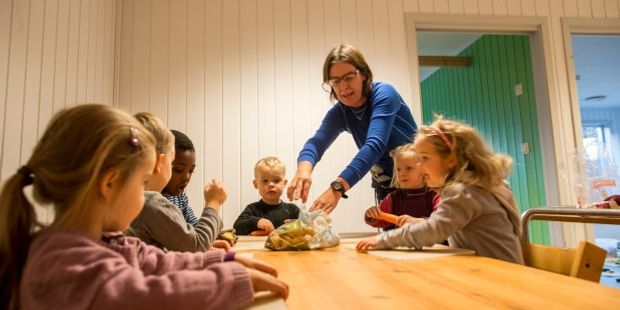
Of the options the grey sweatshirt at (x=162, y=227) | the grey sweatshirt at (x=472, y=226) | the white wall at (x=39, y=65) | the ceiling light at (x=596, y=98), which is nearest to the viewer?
the grey sweatshirt at (x=162, y=227)

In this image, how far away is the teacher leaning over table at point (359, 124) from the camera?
1.60m

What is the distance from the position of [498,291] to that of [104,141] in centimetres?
64

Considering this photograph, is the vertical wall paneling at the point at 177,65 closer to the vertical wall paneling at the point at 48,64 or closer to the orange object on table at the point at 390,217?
the vertical wall paneling at the point at 48,64

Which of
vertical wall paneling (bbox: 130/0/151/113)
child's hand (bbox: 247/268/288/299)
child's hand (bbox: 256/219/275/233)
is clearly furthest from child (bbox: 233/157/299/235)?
child's hand (bbox: 247/268/288/299)

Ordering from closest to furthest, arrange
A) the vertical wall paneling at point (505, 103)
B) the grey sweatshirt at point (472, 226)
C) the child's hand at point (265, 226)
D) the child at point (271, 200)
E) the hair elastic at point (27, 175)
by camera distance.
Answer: the hair elastic at point (27, 175), the grey sweatshirt at point (472, 226), the child's hand at point (265, 226), the child at point (271, 200), the vertical wall paneling at point (505, 103)

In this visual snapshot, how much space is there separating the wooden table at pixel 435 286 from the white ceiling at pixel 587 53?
3.36 meters

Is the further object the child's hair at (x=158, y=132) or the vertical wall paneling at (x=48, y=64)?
the vertical wall paneling at (x=48, y=64)

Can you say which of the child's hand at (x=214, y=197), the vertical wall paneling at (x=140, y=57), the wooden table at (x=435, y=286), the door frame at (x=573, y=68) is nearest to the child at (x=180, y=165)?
the child's hand at (x=214, y=197)

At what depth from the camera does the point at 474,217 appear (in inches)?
47.3

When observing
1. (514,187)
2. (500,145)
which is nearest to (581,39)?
(500,145)

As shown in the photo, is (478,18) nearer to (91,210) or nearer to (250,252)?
(250,252)

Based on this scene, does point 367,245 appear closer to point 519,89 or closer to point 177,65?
point 177,65

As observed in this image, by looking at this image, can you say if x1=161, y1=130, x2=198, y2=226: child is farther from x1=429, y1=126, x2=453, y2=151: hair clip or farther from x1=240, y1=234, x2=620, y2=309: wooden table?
x1=429, y1=126, x2=453, y2=151: hair clip

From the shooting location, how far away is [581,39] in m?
4.56
